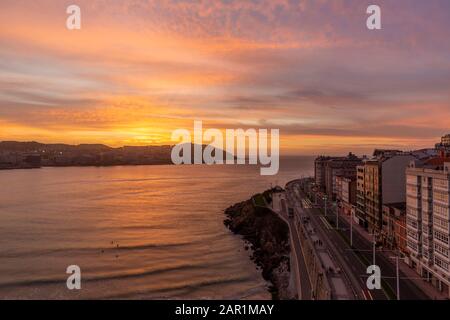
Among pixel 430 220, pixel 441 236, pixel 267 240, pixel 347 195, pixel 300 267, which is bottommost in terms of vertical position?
pixel 267 240

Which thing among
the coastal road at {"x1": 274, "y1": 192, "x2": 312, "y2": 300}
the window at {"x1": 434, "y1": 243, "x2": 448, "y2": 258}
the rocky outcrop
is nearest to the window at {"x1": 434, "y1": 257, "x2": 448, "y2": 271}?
the window at {"x1": 434, "y1": 243, "x2": 448, "y2": 258}

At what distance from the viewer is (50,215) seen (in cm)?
5491

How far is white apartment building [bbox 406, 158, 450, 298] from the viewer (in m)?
19.4

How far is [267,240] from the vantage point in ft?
120

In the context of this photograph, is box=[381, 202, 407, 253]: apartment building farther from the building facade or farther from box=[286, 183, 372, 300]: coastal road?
the building facade

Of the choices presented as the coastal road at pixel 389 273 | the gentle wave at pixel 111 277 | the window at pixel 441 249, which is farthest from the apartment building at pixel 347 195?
the window at pixel 441 249

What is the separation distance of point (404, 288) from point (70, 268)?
23.0 meters

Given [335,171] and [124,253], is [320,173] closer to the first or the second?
[335,171]

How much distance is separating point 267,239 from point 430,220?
17.6 m

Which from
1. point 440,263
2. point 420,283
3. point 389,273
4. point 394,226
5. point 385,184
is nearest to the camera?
point 440,263

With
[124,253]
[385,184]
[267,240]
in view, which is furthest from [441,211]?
[124,253]
